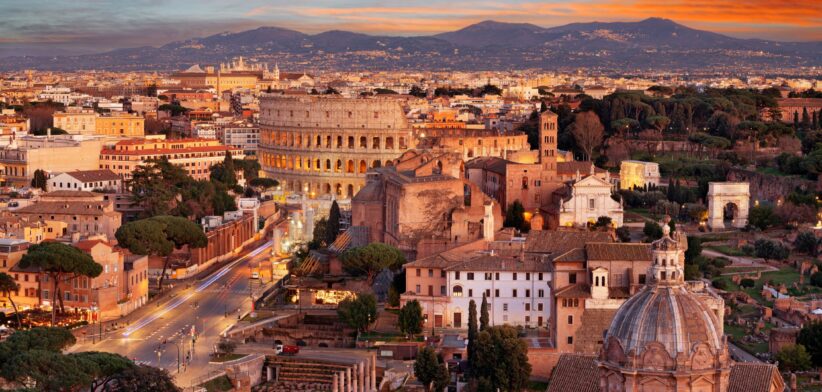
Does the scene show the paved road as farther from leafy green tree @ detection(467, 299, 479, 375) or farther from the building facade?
the building facade

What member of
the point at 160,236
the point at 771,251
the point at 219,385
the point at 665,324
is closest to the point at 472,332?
the point at 219,385

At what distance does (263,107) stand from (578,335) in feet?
144

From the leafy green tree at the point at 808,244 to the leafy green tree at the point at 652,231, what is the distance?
543 centimetres

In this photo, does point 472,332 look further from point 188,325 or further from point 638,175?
point 638,175

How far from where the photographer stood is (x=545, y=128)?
168 feet

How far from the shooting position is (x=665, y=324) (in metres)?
19.0

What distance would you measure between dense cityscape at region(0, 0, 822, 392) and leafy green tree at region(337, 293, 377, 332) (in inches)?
1.8

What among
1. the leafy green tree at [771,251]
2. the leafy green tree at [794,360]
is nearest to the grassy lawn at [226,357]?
the leafy green tree at [794,360]

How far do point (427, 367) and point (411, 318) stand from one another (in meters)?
3.76

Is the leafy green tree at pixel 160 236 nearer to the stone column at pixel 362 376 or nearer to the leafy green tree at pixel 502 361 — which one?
the stone column at pixel 362 376

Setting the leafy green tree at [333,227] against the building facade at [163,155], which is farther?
the building facade at [163,155]

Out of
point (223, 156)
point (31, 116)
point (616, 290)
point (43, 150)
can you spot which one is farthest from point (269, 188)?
point (616, 290)

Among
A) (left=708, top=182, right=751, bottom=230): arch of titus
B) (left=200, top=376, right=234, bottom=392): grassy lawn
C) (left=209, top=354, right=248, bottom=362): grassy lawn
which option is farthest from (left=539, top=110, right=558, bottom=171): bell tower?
(left=200, top=376, right=234, bottom=392): grassy lawn

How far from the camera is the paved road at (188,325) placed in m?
33.8
